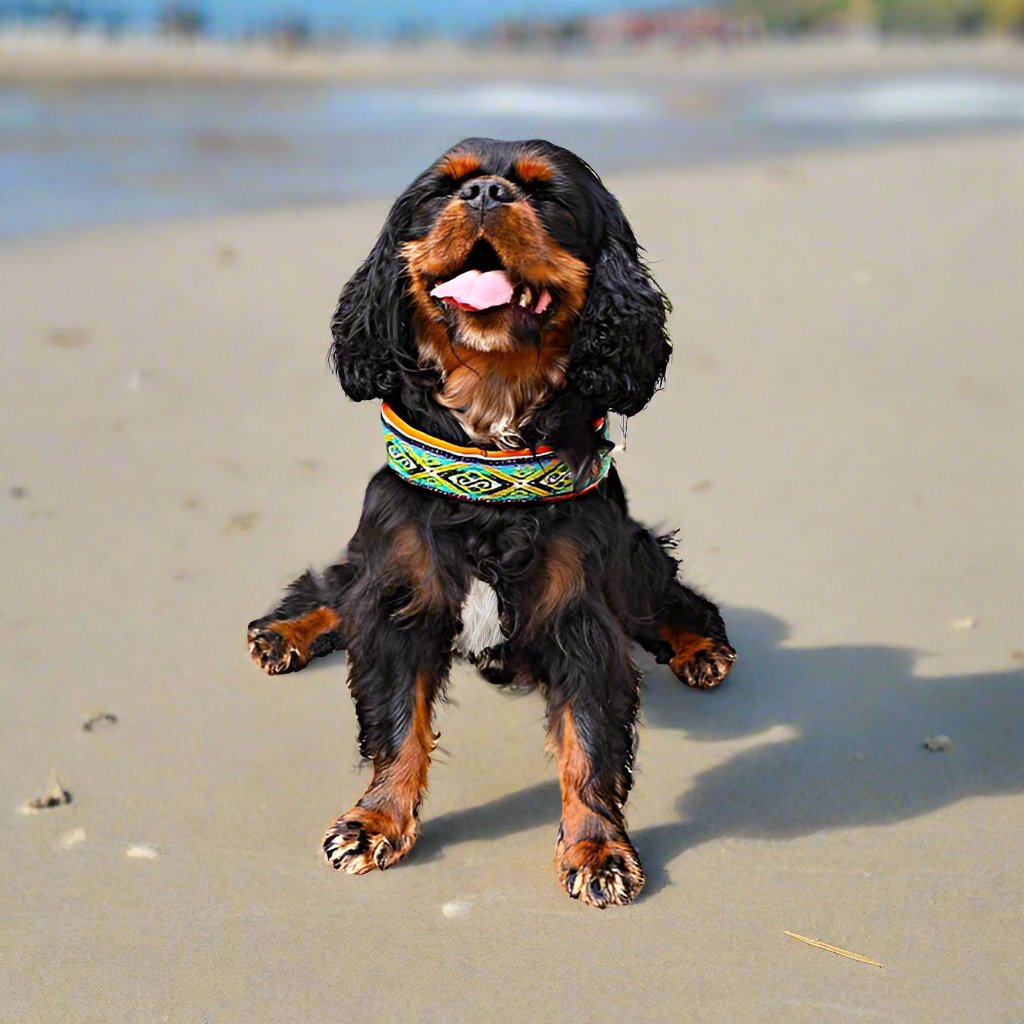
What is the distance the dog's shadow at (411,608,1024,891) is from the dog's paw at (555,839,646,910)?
0.07m

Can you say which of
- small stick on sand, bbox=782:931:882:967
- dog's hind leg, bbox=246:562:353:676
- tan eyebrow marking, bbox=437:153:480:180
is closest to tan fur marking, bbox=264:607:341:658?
dog's hind leg, bbox=246:562:353:676

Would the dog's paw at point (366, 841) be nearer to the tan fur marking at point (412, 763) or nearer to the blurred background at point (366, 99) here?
the tan fur marking at point (412, 763)

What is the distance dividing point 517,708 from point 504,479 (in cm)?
105

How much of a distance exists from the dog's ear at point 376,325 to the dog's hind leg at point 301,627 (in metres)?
0.78

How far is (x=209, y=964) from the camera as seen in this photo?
8.93ft

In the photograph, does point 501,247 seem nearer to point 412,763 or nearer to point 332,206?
point 412,763

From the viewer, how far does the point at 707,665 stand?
12.7 feet

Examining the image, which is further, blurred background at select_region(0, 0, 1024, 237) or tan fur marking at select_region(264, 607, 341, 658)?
blurred background at select_region(0, 0, 1024, 237)

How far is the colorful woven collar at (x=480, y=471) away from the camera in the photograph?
2.96m

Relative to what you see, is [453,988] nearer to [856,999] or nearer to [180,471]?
[856,999]

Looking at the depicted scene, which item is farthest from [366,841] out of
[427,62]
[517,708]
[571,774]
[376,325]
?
[427,62]

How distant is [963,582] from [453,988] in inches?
95.2

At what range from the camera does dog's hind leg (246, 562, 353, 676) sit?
3.86 m

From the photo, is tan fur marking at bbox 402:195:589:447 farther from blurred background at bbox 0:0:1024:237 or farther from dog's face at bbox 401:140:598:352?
blurred background at bbox 0:0:1024:237
